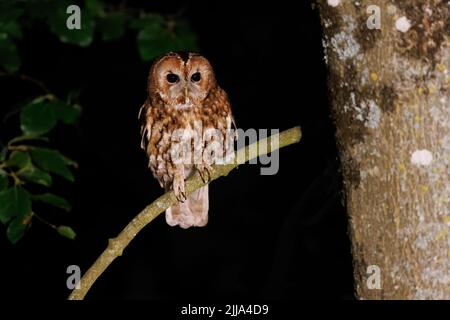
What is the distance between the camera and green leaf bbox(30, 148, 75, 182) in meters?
1.99

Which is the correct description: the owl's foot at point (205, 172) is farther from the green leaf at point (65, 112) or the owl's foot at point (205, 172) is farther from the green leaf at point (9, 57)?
the green leaf at point (9, 57)

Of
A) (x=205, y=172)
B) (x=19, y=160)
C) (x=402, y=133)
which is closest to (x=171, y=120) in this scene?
(x=205, y=172)

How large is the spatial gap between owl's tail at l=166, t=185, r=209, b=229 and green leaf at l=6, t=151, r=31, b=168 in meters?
0.75

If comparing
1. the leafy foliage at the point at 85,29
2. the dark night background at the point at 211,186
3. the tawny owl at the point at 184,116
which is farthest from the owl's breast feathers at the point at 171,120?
the dark night background at the point at 211,186

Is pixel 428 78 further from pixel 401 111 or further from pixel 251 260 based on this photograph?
pixel 251 260

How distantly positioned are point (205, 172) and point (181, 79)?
36 cm

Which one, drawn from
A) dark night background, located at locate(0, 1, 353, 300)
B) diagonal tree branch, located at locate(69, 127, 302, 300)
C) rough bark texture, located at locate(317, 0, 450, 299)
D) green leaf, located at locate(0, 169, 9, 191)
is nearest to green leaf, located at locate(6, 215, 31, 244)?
green leaf, located at locate(0, 169, 9, 191)

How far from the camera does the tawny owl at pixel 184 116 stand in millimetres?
2246

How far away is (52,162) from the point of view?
200 centimetres

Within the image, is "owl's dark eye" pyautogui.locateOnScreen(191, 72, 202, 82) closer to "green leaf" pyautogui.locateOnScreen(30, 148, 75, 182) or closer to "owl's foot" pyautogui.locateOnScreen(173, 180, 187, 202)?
"owl's foot" pyautogui.locateOnScreen(173, 180, 187, 202)

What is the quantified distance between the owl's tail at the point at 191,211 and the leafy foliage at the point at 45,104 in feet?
1.70

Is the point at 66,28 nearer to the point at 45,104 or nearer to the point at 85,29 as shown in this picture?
the point at 85,29

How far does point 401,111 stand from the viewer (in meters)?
1.10

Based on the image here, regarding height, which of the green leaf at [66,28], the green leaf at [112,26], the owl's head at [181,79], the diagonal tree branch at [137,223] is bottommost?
the diagonal tree branch at [137,223]
